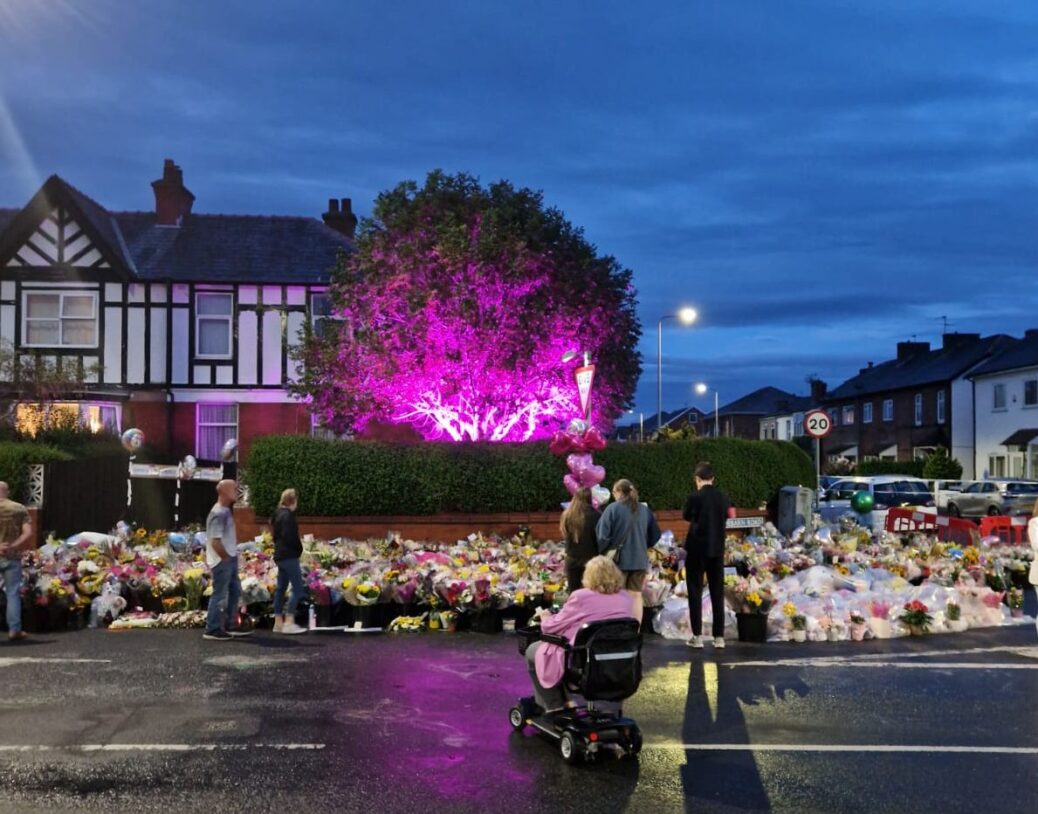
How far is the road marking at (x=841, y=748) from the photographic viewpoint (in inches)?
277

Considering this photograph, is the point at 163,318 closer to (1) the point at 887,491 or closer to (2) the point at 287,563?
(2) the point at 287,563

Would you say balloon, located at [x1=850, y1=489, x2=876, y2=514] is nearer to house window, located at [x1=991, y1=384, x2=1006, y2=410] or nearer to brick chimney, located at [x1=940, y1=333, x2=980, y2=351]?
house window, located at [x1=991, y1=384, x2=1006, y2=410]

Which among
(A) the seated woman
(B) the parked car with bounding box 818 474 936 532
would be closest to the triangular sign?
(A) the seated woman

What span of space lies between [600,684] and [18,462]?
13154 millimetres

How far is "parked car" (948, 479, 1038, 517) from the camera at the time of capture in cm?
3606

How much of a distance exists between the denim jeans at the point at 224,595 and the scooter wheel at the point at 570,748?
599 centimetres

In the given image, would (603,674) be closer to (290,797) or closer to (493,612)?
(290,797)

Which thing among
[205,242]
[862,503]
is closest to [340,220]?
[205,242]

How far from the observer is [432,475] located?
19.0m

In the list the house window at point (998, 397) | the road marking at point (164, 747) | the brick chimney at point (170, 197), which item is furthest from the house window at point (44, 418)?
the house window at point (998, 397)

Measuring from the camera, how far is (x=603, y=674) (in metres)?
6.89

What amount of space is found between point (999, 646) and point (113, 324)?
27.2 meters

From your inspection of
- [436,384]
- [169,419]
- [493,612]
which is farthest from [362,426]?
[493,612]

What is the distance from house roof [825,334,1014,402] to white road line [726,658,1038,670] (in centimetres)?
4773
